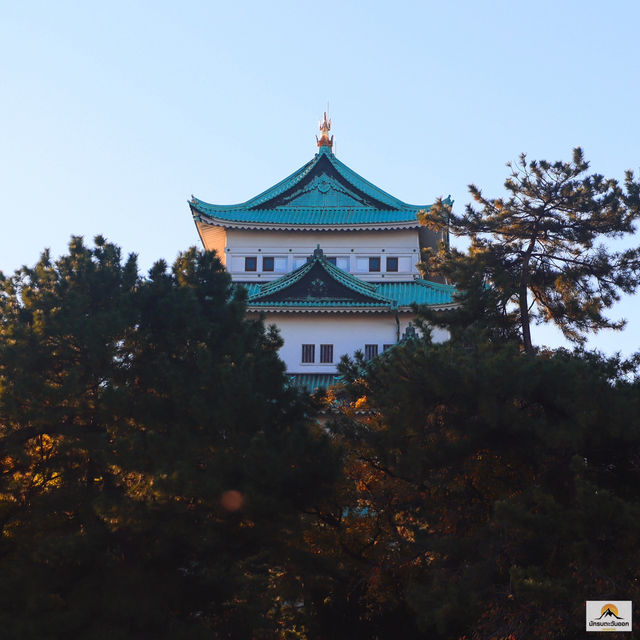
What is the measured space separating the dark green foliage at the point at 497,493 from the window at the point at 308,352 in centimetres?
1654

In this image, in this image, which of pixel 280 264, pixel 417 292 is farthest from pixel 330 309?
pixel 280 264

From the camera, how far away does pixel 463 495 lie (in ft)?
48.1

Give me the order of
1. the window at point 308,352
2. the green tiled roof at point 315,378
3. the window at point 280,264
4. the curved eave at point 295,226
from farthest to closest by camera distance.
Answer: the window at point 280,264
the curved eave at point 295,226
the window at point 308,352
the green tiled roof at point 315,378

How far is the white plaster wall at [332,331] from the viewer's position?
32938 millimetres

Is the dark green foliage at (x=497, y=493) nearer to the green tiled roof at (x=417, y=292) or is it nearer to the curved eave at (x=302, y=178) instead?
the green tiled roof at (x=417, y=292)

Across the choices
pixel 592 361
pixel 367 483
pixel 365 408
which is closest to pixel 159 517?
pixel 367 483

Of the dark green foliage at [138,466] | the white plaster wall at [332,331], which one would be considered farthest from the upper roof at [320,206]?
the dark green foliage at [138,466]

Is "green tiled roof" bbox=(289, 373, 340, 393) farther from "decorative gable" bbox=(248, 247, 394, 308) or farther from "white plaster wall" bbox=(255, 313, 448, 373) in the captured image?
"decorative gable" bbox=(248, 247, 394, 308)

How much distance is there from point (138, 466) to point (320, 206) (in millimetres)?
25506

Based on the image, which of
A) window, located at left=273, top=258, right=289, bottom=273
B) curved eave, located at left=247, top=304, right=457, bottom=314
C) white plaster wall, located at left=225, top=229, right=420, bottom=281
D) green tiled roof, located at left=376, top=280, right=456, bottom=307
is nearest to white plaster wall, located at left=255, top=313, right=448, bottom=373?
curved eave, located at left=247, top=304, right=457, bottom=314

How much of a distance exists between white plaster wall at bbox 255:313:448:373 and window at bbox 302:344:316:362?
0.38 ft

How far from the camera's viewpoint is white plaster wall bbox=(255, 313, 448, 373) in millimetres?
32938

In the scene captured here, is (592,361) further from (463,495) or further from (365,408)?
(365,408)

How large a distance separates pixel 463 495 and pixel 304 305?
18.4 meters
